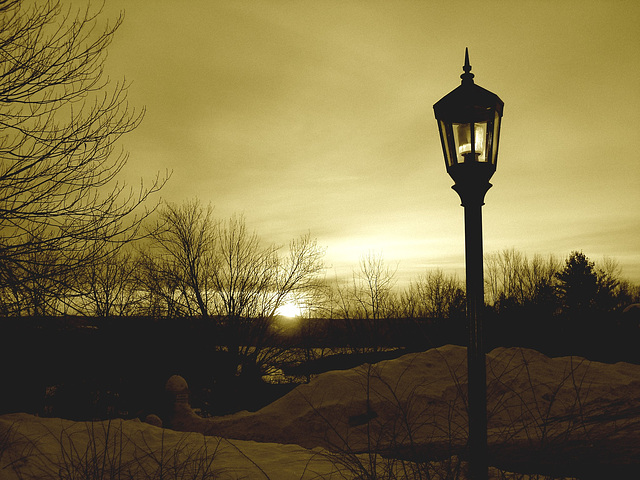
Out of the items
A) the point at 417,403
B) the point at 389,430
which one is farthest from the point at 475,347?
the point at 417,403

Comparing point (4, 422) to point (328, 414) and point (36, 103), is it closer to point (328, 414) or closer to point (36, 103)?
point (36, 103)

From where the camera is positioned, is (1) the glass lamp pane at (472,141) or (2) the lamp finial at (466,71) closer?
(1) the glass lamp pane at (472,141)

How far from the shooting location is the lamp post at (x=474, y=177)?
11.9 ft

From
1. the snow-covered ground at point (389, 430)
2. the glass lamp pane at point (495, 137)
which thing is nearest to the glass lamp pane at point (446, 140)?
the glass lamp pane at point (495, 137)

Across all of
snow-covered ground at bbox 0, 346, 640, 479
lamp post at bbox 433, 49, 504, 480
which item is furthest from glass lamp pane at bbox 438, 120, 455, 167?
snow-covered ground at bbox 0, 346, 640, 479

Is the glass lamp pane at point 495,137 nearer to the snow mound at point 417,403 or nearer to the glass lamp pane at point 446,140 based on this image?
the glass lamp pane at point 446,140

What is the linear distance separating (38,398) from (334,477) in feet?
38.9

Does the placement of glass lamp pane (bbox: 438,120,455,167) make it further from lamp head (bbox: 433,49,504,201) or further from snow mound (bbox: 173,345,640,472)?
snow mound (bbox: 173,345,640,472)

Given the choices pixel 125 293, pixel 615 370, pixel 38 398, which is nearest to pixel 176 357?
pixel 38 398

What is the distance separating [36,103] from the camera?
719 cm

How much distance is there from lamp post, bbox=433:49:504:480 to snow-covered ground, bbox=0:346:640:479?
1.92 feet

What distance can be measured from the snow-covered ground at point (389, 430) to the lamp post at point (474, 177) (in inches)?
23.1

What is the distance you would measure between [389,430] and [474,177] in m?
6.65

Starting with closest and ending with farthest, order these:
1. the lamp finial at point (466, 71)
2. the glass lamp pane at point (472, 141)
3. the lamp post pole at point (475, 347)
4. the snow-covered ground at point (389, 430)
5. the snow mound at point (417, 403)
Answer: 1. the lamp post pole at point (475, 347)
2. the glass lamp pane at point (472, 141)
3. the lamp finial at point (466, 71)
4. the snow-covered ground at point (389, 430)
5. the snow mound at point (417, 403)
